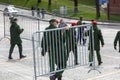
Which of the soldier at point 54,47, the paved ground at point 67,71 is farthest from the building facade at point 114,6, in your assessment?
the soldier at point 54,47

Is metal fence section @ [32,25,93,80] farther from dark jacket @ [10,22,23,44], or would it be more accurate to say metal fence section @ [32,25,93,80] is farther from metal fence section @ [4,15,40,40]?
metal fence section @ [4,15,40,40]

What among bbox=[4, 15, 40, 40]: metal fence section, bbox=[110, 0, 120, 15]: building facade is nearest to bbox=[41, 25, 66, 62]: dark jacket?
bbox=[4, 15, 40, 40]: metal fence section

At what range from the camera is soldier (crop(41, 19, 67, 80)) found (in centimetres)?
1270

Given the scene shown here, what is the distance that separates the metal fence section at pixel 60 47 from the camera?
1273cm

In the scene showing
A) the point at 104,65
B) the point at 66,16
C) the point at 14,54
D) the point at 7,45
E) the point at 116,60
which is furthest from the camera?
the point at 66,16

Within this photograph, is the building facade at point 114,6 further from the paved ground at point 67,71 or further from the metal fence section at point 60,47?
the metal fence section at point 60,47

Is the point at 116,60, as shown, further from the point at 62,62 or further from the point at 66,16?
the point at 66,16

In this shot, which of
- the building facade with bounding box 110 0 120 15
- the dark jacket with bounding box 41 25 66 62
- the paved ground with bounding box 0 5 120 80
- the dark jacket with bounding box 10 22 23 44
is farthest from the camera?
the building facade with bounding box 110 0 120 15

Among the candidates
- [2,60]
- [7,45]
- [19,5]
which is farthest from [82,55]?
[19,5]

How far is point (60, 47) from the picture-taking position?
13.0 meters

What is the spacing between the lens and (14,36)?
18016mm

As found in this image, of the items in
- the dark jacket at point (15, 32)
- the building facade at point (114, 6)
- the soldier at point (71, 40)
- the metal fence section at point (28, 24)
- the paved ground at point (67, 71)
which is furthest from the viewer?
the building facade at point (114, 6)

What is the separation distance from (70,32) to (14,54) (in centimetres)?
665

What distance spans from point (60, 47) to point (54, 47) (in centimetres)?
27
